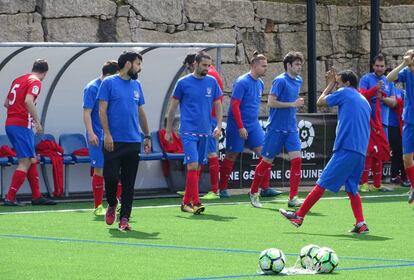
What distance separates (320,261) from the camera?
1017cm

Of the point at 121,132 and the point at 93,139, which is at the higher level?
the point at 121,132

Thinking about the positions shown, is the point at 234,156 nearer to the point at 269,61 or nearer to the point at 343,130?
the point at 269,61

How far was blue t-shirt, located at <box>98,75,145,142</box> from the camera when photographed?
530 inches

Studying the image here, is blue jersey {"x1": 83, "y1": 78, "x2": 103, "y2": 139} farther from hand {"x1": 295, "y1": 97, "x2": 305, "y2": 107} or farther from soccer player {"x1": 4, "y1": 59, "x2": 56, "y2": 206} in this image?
hand {"x1": 295, "y1": 97, "x2": 305, "y2": 107}

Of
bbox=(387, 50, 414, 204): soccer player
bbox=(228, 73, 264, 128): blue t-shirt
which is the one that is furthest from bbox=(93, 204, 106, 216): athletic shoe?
bbox=(387, 50, 414, 204): soccer player

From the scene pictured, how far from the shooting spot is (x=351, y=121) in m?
13.4

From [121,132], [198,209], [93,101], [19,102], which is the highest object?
[93,101]

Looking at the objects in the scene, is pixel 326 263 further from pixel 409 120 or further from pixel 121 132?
pixel 409 120

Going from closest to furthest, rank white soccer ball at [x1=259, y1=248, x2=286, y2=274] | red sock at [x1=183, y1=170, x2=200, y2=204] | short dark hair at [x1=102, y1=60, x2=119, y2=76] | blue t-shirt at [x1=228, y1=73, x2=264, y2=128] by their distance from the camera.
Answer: white soccer ball at [x1=259, y1=248, x2=286, y2=274], short dark hair at [x1=102, y1=60, x2=119, y2=76], red sock at [x1=183, y1=170, x2=200, y2=204], blue t-shirt at [x1=228, y1=73, x2=264, y2=128]

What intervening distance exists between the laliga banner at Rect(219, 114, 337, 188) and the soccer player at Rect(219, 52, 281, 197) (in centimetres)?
63

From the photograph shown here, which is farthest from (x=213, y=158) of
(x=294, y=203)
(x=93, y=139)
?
(x=93, y=139)

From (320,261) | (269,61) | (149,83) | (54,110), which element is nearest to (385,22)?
(269,61)

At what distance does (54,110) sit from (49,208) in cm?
236

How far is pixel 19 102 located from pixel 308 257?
23.9 ft
